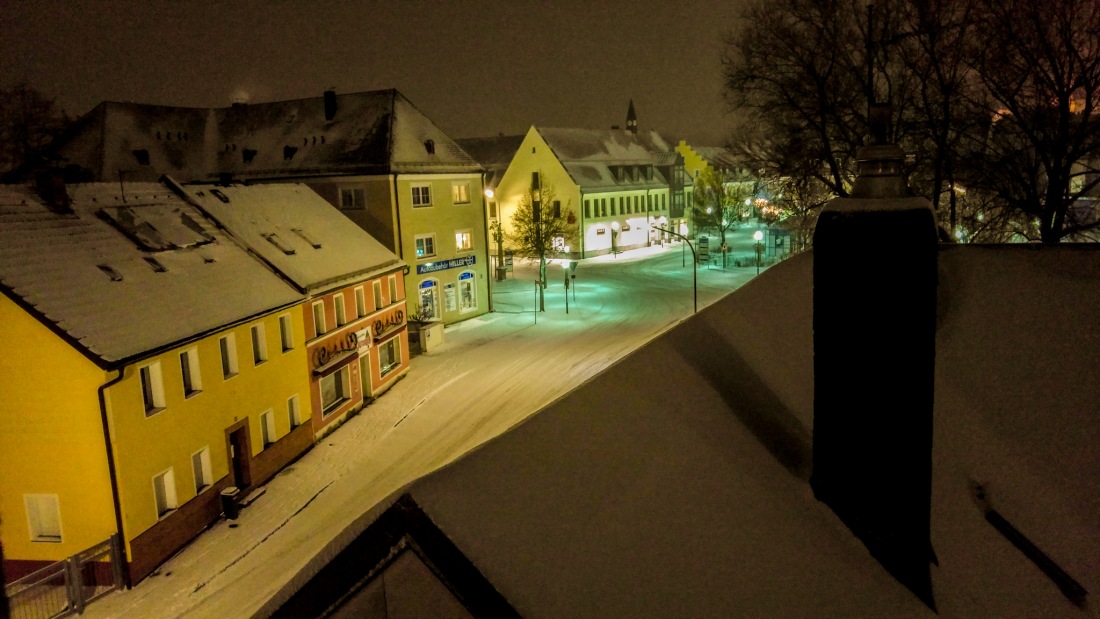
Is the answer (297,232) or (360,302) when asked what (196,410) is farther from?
(297,232)

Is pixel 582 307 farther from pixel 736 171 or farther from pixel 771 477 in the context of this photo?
pixel 771 477

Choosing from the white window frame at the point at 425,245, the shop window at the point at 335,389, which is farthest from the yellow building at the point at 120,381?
the white window frame at the point at 425,245

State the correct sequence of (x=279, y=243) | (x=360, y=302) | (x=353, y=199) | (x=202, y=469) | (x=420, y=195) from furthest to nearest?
1. (x=420, y=195)
2. (x=353, y=199)
3. (x=360, y=302)
4. (x=279, y=243)
5. (x=202, y=469)

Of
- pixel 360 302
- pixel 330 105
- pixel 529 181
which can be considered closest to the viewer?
pixel 360 302

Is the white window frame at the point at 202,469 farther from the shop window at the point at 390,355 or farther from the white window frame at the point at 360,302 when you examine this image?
the shop window at the point at 390,355

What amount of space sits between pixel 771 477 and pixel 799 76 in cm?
1859

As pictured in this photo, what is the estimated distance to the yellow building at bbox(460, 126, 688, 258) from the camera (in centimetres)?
6169

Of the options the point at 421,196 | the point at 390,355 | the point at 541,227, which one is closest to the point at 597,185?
the point at 541,227

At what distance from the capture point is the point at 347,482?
57.5 feet

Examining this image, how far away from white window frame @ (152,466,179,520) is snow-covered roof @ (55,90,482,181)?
20665 mm

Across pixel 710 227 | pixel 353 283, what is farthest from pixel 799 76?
pixel 710 227

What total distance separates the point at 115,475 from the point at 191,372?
3.08 metres

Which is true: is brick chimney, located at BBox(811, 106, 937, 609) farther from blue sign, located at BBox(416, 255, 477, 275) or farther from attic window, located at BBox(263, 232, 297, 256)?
blue sign, located at BBox(416, 255, 477, 275)

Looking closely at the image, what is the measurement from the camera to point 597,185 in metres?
62.8
